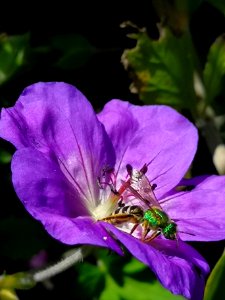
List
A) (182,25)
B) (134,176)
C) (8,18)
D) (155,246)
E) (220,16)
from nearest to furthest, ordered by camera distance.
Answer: (155,246)
(134,176)
(182,25)
(8,18)
(220,16)

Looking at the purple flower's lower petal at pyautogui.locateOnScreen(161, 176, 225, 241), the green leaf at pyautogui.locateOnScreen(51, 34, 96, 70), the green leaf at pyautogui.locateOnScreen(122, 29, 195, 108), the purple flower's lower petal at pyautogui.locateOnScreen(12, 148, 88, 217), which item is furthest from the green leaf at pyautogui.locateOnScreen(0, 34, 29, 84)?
the purple flower's lower petal at pyautogui.locateOnScreen(161, 176, 225, 241)

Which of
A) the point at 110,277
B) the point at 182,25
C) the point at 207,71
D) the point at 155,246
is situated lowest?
the point at 110,277

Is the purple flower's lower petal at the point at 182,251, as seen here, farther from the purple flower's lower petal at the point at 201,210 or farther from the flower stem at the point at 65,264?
the flower stem at the point at 65,264

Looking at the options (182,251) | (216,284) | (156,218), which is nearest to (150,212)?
(156,218)

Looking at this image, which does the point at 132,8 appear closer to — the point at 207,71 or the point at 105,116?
the point at 207,71

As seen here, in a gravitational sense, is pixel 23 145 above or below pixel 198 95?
above

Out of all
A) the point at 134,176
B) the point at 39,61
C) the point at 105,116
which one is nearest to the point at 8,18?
→ the point at 39,61

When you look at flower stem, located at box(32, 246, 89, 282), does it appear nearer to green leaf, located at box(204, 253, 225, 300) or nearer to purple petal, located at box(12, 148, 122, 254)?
purple petal, located at box(12, 148, 122, 254)

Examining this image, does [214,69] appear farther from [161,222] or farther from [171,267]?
[171,267]
